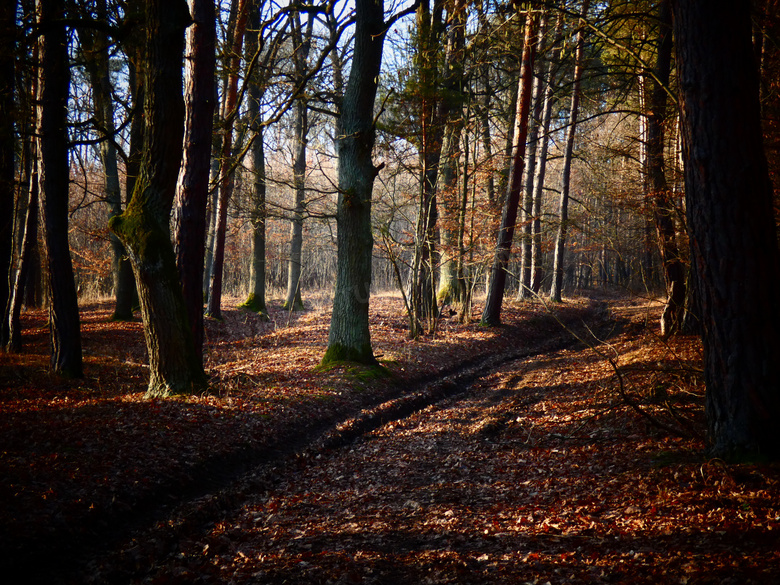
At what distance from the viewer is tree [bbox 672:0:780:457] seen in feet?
13.5

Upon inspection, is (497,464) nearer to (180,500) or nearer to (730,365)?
(730,365)

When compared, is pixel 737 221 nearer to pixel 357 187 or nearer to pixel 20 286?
pixel 357 187

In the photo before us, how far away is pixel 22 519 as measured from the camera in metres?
4.27

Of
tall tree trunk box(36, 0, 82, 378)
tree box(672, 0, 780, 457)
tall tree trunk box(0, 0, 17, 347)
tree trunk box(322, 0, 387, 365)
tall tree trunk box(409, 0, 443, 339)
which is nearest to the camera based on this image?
tree box(672, 0, 780, 457)

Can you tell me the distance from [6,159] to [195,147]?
431 cm

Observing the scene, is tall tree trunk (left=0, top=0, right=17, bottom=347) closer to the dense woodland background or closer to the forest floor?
the dense woodland background

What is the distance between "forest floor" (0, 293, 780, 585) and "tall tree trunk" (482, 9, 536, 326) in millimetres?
5919

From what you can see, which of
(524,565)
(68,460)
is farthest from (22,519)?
(524,565)

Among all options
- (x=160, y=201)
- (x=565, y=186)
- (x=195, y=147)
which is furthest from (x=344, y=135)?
(x=565, y=186)

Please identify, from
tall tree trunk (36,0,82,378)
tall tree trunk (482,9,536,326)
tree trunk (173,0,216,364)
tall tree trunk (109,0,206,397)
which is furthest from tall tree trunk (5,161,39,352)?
tall tree trunk (482,9,536,326)

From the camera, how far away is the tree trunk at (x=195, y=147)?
8.45 meters

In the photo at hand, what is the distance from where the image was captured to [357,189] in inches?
391

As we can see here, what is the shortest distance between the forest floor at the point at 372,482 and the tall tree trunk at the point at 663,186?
4.41ft

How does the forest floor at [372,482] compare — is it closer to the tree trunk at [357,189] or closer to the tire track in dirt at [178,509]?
the tire track in dirt at [178,509]
